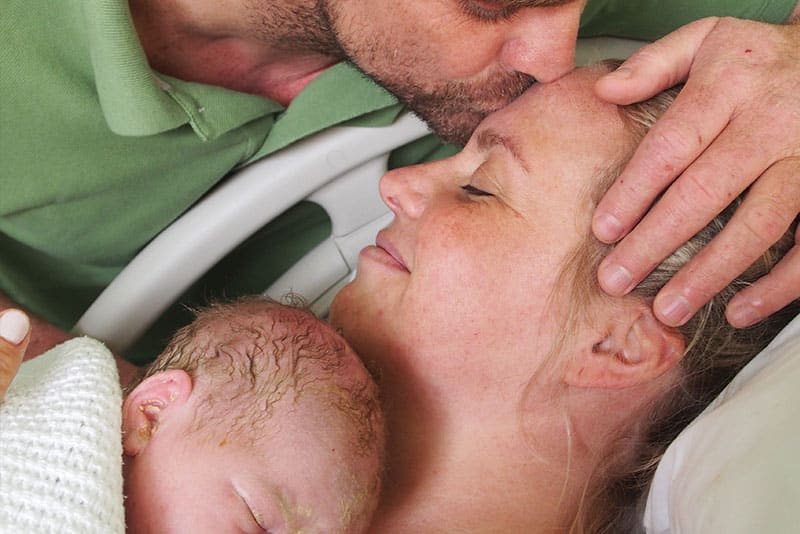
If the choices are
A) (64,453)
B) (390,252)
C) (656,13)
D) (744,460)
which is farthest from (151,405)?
(656,13)

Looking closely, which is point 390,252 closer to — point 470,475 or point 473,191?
point 473,191

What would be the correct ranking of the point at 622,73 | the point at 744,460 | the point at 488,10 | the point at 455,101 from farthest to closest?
the point at 455,101 < the point at 488,10 < the point at 622,73 < the point at 744,460

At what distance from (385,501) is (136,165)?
0.78 m

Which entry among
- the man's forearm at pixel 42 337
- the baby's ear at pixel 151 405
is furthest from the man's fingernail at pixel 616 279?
the man's forearm at pixel 42 337

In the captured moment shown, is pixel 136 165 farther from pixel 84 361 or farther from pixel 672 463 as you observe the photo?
pixel 672 463

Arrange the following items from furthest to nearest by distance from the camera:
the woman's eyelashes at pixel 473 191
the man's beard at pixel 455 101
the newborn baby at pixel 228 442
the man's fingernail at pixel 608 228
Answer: the man's beard at pixel 455 101
the woman's eyelashes at pixel 473 191
the man's fingernail at pixel 608 228
the newborn baby at pixel 228 442

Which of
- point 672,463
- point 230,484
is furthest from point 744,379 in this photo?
point 230,484

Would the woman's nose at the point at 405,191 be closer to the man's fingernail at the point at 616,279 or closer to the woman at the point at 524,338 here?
the woman at the point at 524,338

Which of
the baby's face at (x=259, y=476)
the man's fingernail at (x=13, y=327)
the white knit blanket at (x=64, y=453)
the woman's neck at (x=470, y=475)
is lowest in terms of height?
the woman's neck at (x=470, y=475)

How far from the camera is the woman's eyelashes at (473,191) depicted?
1299mm

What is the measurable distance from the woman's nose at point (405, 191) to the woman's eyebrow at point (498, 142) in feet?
0.37

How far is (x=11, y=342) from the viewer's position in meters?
1.19

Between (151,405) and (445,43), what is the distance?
74 centimetres

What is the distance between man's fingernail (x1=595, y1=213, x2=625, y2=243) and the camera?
3.86ft
